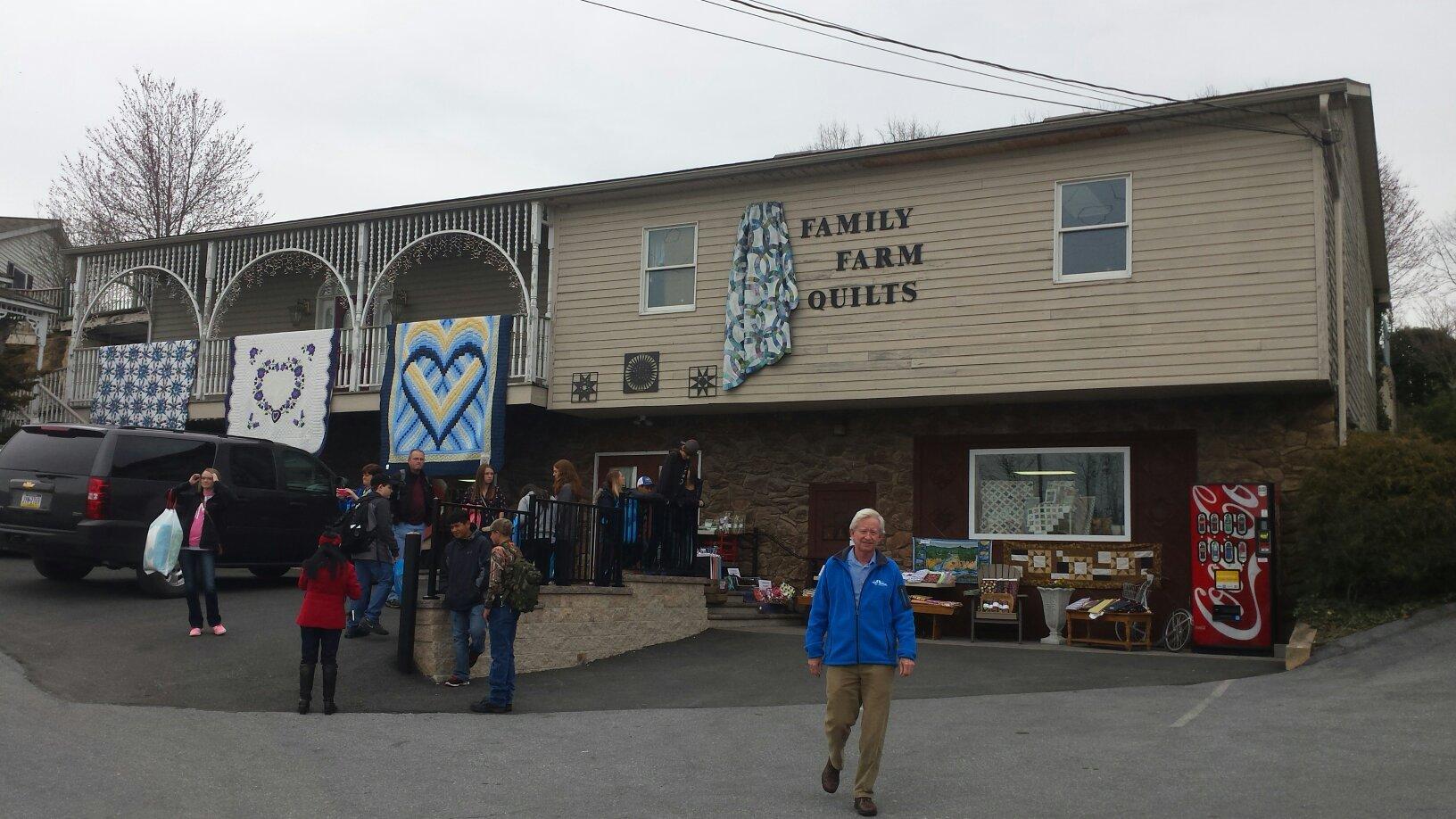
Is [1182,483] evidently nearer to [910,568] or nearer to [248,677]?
[910,568]

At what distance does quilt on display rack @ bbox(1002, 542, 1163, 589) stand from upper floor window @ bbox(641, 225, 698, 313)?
18.9ft

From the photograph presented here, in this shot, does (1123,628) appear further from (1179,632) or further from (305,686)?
(305,686)

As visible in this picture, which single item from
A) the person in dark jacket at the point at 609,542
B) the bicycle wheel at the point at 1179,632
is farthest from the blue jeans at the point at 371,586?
the bicycle wheel at the point at 1179,632

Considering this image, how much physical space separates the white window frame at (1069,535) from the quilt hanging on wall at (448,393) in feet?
21.6

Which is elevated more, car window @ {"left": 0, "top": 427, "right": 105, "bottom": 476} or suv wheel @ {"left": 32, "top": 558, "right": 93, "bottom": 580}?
car window @ {"left": 0, "top": 427, "right": 105, "bottom": 476}

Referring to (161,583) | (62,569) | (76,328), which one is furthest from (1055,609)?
(76,328)

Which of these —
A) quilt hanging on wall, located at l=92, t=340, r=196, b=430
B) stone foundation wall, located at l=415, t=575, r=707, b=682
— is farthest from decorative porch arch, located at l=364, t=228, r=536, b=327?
stone foundation wall, located at l=415, t=575, r=707, b=682

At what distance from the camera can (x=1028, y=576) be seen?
1622cm

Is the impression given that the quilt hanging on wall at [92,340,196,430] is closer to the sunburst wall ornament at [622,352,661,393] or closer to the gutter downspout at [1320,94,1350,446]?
the sunburst wall ornament at [622,352,661,393]

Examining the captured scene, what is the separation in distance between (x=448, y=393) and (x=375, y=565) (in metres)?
6.61

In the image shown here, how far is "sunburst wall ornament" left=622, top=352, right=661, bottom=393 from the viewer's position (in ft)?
59.1

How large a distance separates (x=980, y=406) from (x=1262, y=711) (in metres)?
7.66

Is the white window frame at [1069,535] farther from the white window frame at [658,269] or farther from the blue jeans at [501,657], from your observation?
the blue jeans at [501,657]

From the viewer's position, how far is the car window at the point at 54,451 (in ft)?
44.4
